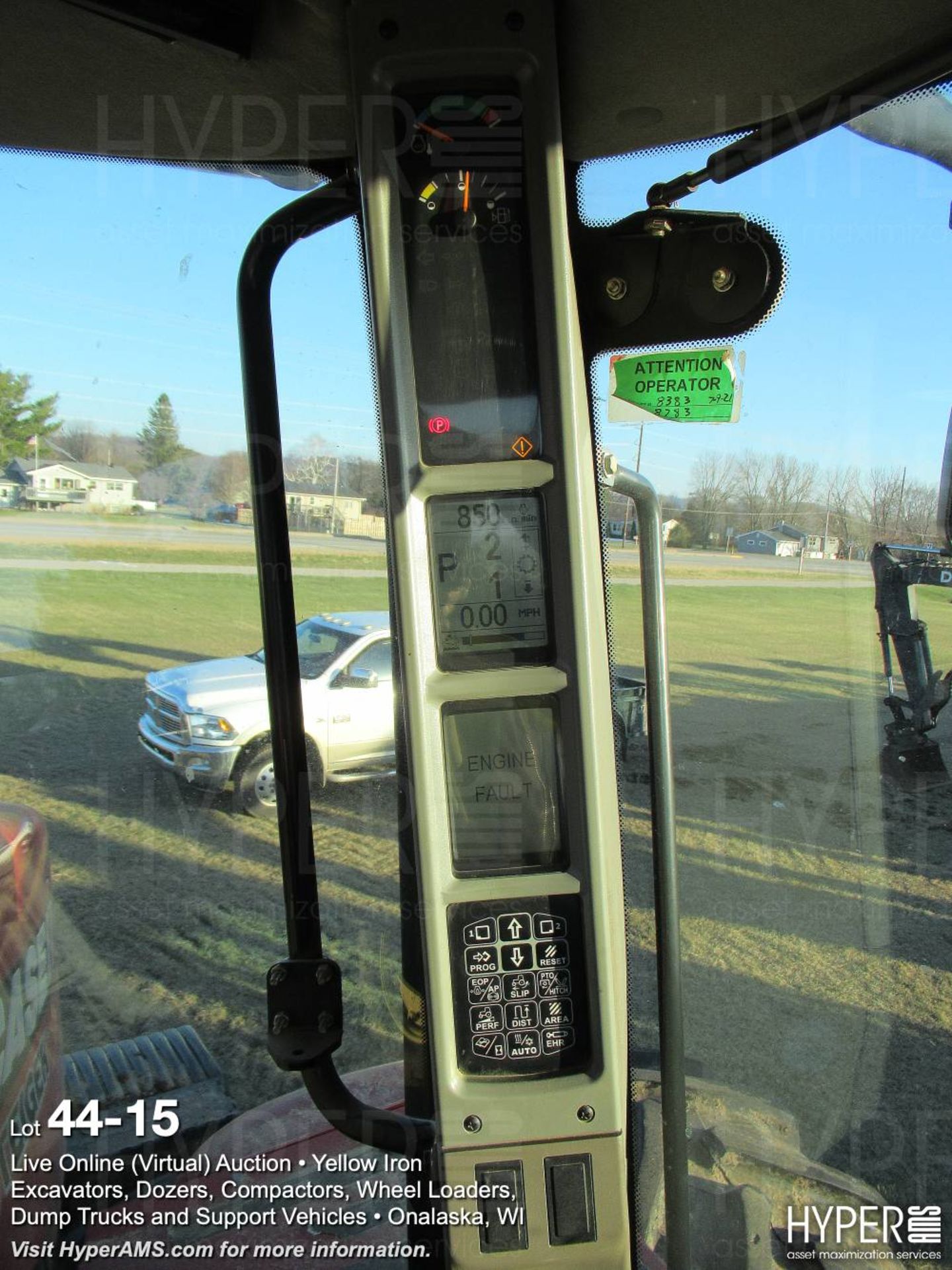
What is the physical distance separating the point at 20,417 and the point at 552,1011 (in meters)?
1.09

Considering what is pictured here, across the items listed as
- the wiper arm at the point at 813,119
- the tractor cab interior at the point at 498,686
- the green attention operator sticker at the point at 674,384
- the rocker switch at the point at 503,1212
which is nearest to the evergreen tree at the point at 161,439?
the tractor cab interior at the point at 498,686

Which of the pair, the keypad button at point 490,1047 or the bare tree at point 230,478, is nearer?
the keypad button at point 490,1047

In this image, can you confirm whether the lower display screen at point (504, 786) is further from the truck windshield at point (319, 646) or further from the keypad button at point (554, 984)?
the truck windshield at point (319, 646)

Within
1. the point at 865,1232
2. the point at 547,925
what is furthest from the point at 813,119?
the point at 865,1232

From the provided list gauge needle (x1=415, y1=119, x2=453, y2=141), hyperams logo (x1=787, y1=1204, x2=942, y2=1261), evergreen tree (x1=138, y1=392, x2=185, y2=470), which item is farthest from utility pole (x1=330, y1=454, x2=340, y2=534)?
hyperams logo (x1=787, y1=1204, x2=942, y2=1261)

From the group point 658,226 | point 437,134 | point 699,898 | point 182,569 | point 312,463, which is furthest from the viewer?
point 699,898

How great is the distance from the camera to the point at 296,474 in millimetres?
1352

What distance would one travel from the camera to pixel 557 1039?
1.13 meters

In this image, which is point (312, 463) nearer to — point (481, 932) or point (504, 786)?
point (504, 786)

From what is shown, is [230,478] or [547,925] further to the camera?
[230,478]

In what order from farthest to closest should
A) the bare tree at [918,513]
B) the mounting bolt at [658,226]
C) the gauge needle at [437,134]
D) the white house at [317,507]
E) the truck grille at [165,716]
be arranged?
the truck grille at [165,716]
the bare tree at [918,513]
the white house at [317,507]
the mounting bolt at [658,226]
the gauge needle at [437,134]

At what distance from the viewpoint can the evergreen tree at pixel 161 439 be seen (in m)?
1.40

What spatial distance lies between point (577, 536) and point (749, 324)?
0.37 metres

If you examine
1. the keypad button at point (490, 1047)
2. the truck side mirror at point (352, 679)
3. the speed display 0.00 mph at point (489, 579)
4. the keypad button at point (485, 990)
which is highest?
the speed display 0.00 mph at point (489, 579)
